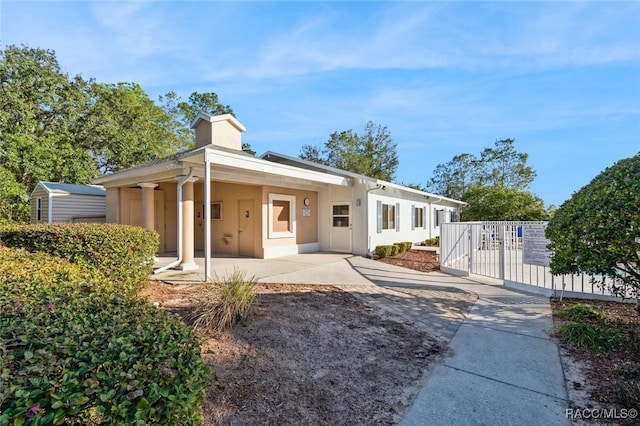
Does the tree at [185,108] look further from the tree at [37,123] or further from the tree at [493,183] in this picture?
the tree at [493,183]

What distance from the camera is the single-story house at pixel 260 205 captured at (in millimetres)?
10188

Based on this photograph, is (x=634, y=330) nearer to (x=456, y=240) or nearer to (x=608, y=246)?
(x=608, y=246)

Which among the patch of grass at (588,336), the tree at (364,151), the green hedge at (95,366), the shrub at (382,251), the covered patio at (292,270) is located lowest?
the patch of grass at (588,336)

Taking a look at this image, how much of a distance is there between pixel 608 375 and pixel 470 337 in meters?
1.42

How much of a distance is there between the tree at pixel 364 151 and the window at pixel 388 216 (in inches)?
668

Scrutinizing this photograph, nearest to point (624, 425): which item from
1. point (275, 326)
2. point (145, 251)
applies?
point (275, 326)

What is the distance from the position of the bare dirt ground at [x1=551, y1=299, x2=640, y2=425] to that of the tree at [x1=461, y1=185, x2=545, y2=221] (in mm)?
19193

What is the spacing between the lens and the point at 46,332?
1.78 meters

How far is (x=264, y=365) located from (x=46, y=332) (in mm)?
2063

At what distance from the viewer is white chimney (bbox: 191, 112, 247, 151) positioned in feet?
37.7

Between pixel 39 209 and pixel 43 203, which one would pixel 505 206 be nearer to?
pixel 43 203

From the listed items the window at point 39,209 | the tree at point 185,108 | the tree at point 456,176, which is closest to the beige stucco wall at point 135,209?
the window at point 39,209

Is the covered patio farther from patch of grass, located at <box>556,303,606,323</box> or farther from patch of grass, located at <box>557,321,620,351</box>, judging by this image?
patch of grass, located at <box>557,321,620,351</box>

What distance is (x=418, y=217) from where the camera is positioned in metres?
18.1
